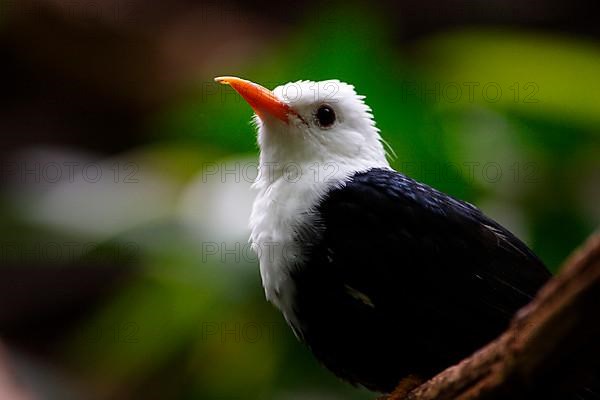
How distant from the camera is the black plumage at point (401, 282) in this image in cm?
312

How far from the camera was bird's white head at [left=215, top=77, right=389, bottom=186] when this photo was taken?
12.7 feet

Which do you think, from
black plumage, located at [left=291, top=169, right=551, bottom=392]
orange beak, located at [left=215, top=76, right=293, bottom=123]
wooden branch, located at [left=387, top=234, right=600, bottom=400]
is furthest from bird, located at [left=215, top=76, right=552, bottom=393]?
wooden branch, located at [left=387, top=234, right=600, bottom=400]

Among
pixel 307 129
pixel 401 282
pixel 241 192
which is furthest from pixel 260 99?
pixel 401 282

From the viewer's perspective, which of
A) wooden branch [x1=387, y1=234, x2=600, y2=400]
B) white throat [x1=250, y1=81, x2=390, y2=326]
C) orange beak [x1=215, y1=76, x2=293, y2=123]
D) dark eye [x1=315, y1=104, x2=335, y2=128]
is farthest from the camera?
dark eye [x1=315, y1=104, x2=335, y2=128]

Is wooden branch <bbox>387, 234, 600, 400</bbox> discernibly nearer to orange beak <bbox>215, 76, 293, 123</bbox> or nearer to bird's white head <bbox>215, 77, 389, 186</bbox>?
bird's white head <bbox>215, 77, 389, 186</bbox>

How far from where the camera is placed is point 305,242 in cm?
335

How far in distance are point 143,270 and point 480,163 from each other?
2.05 metres

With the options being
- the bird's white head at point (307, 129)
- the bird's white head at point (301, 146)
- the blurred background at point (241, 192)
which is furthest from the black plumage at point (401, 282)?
the blurred background at point (241, 192)

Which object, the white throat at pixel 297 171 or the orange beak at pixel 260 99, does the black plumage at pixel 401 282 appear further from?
the orange beak at pixel 260 99

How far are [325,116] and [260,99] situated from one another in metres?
0.35

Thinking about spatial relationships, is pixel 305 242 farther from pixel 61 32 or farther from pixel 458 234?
pixel 61 32

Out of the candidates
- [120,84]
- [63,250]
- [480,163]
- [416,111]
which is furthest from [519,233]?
[120,84]

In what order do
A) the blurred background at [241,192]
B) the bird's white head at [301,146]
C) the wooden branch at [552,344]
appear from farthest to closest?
the blurred background at [241,192] < the bird's white head at [301,146] < the wooden branch at [552,344]

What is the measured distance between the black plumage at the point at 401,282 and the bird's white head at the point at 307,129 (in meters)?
0.47
